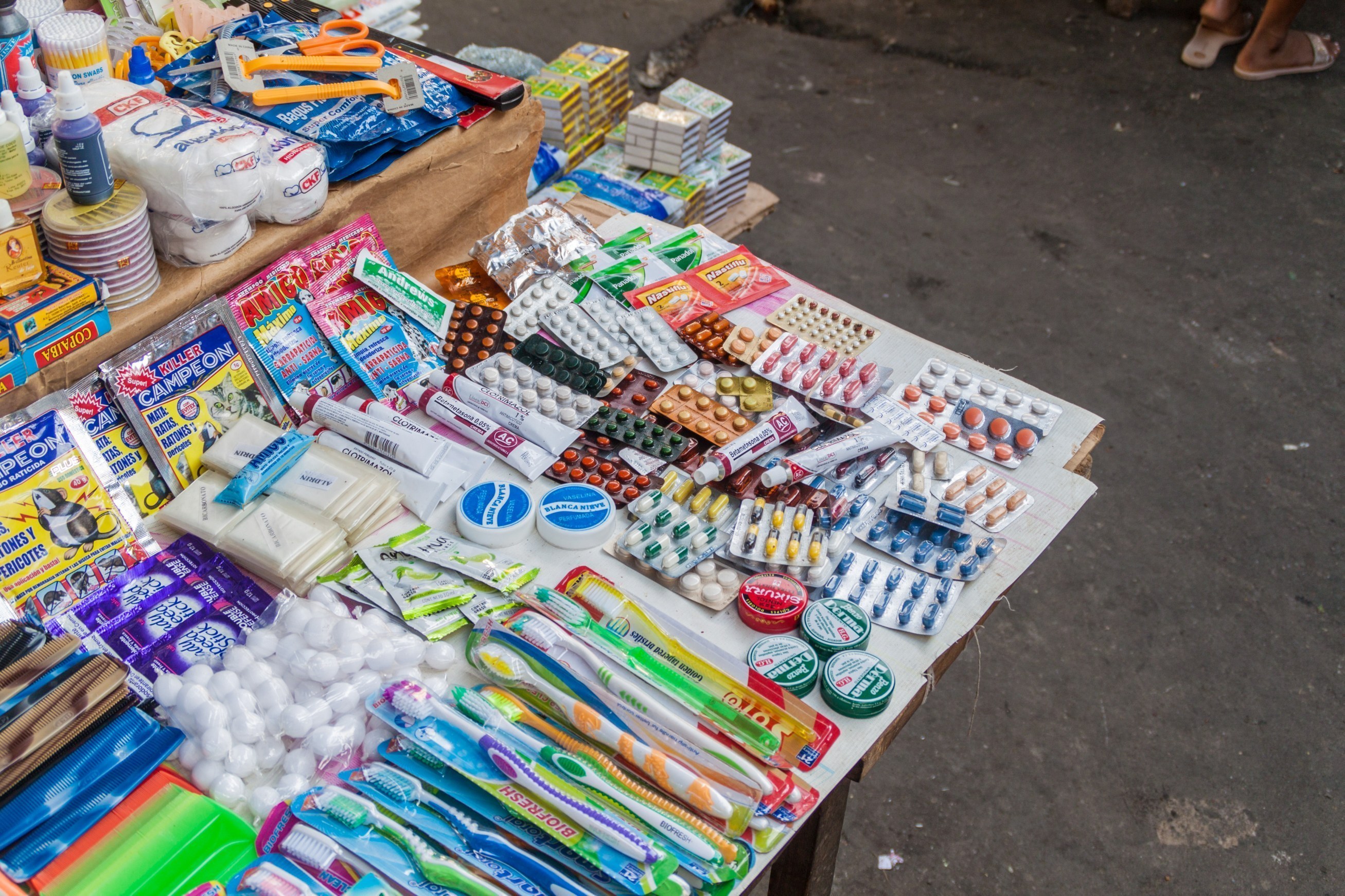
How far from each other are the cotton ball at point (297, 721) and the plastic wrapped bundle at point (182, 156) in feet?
3.25

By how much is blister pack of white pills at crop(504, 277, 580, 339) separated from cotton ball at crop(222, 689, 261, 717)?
Result: 43.4 inches

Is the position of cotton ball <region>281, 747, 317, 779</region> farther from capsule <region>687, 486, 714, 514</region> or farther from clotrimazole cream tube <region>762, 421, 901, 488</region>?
clotrimazole cream tube <region>762, 421, 901, 488</region>

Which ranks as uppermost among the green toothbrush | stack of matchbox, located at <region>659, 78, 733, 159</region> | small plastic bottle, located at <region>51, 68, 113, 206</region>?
small plastic bottle, located at <region>51, 68, 113, 206</region>

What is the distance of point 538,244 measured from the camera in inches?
104

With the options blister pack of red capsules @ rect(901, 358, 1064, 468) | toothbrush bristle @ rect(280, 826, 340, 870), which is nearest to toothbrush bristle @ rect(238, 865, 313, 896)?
toothbrush bristle @ rect(280, 826, 340, 870)

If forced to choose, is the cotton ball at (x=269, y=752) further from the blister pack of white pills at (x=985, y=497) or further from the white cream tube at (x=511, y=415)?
the blister pack of white pills at (x=985, y=497)

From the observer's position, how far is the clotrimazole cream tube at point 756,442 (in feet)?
6.93

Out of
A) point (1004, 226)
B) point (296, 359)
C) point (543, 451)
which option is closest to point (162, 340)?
point (296, 359)

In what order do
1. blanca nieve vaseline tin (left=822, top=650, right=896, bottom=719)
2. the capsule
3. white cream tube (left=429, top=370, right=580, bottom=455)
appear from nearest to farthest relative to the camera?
blanca nieve vaseline tin (left=822, top=650, right=896, bottom=719) → the capsule → white cream tube (left=429, top=370, right=580, bottom=455)

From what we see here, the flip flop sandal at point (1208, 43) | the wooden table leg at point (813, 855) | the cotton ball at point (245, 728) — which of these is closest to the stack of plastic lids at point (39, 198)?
the cotton ball at point (245, 728)

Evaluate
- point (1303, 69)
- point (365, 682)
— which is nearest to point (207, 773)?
point (365, 682)

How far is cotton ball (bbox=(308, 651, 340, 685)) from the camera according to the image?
1612 millimetres

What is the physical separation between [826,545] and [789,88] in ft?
15.3

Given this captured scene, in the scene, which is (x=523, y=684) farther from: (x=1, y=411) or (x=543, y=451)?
(x=1, y=411)
